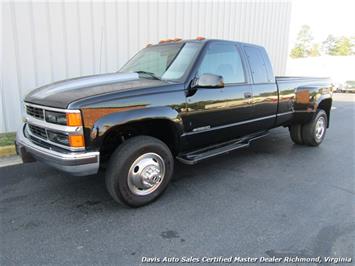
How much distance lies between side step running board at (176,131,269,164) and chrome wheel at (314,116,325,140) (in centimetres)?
180

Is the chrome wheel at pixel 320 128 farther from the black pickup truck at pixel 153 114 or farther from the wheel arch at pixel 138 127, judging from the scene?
the wheel arch at pixel 138 127

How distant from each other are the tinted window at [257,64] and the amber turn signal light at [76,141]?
291 cm

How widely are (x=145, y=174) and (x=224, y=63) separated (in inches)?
79.7

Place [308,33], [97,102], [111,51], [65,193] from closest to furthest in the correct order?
[97,102] < [65,193] < [111,51] < [308,33]

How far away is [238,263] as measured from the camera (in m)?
2.58

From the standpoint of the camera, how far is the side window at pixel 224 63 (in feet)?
13.4

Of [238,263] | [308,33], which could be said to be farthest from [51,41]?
[308,33]

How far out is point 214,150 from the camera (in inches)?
168

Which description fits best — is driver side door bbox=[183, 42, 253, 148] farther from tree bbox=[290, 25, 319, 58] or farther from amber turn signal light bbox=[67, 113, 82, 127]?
tree bbox=[290, 25, 319, 58]

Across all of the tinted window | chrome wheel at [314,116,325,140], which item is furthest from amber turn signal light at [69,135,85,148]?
chrome wheel at [314,116,325,140]

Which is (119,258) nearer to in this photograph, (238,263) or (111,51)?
(238,263)

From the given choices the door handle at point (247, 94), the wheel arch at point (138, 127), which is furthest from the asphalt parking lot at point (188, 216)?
the door handle at point (247, 94)

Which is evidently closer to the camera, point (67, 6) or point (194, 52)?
point (194, 52)

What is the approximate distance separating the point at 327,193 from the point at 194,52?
2580 mm
